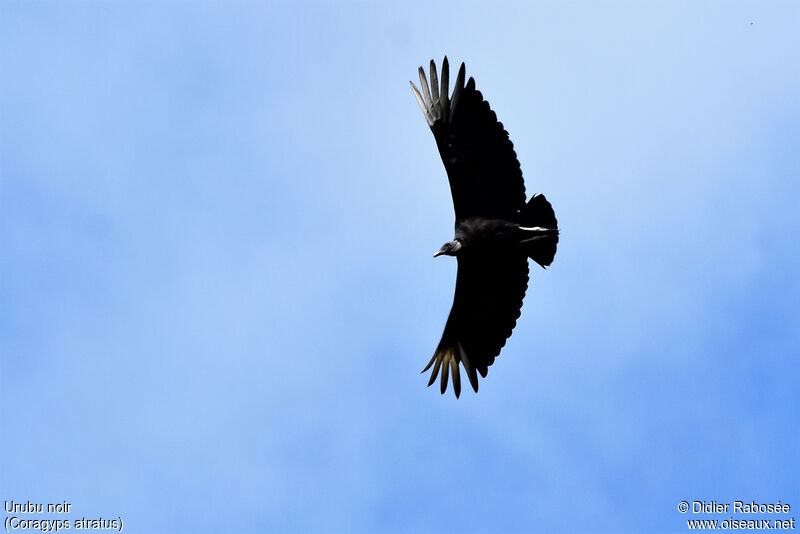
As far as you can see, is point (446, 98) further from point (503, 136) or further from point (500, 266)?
point (500, 266)

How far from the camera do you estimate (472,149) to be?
50.7 ft

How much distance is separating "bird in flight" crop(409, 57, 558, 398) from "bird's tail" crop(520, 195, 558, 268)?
0.05 feet

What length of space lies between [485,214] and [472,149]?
1.05 m

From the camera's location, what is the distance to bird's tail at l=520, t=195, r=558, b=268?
15.5m

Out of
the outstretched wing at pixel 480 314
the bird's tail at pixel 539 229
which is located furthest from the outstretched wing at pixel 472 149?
the outstretched wing at pixel 480 314

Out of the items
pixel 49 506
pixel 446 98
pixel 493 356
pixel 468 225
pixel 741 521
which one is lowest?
pixel 741 521

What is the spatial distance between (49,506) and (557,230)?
26.7 feet

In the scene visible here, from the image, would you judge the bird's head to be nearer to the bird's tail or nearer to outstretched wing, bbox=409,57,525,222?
outstretched wing, bbox=409,57,525,222

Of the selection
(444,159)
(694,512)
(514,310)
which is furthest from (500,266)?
(694,512)

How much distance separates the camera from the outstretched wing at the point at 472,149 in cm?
1528

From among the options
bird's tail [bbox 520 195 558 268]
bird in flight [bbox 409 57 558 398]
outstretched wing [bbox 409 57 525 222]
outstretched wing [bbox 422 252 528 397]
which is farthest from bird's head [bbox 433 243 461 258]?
bird's tail [bbox 520 195 558 268]

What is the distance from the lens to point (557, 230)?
15625mm

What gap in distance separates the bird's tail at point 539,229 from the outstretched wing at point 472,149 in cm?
18

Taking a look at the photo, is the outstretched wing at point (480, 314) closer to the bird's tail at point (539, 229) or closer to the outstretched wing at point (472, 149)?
A: the bird's tail at point (539, 229)
